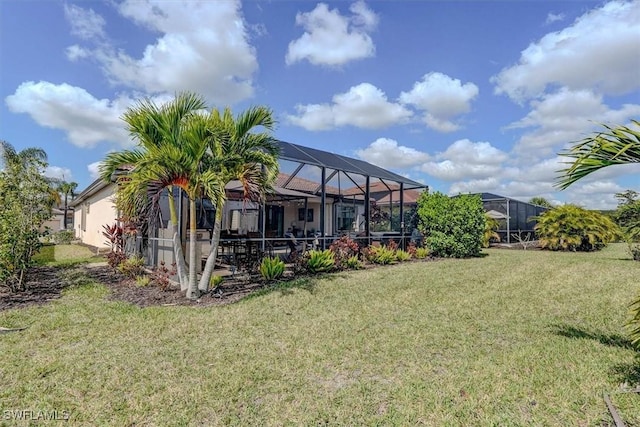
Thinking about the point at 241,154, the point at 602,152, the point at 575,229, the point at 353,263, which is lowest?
the point at 353,263

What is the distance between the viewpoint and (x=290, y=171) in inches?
426

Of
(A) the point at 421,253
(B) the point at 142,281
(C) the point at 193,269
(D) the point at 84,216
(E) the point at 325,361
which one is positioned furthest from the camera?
(D) the point at 84,216

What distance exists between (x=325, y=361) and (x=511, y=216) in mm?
21052

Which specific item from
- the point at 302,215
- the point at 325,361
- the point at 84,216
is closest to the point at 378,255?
the point at 302,215

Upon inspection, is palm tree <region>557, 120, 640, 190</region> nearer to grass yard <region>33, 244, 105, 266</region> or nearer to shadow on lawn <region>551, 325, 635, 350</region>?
shadow on lawn <region>551, 325, 635, 350</region>

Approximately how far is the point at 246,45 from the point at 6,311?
30.7 ft

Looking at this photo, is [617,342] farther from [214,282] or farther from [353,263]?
[214,282]

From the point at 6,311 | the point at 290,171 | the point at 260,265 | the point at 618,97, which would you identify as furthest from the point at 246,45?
the point at 618,97

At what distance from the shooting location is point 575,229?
17375 mm

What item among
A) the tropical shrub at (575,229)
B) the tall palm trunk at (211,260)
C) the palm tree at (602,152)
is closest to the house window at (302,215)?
the tall palm trunk at (211,260)

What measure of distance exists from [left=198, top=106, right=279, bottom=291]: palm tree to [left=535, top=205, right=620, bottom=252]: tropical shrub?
1727cm

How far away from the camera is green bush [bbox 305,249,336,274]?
30.7 ft

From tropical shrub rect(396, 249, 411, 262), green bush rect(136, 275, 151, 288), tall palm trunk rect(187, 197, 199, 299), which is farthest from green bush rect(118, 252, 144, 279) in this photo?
tropical shrub rect(396, 249, 411, 262)

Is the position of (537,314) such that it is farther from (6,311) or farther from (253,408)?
(6,311)
